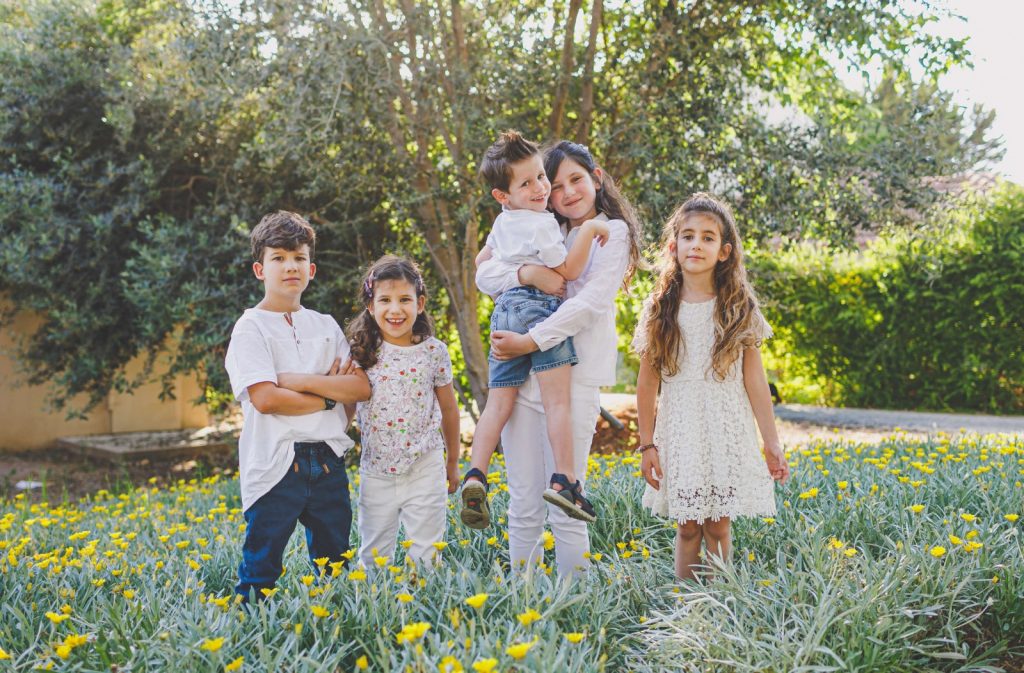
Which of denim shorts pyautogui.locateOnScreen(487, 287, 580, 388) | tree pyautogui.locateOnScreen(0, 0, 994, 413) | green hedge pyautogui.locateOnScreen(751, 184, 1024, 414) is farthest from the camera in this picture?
green hedge pyautogui.locateOnScreen(751, 184, 1024, 414)

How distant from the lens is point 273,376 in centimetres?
307

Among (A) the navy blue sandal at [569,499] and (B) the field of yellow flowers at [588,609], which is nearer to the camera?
(B) the field of yellow flowers at [588,609]

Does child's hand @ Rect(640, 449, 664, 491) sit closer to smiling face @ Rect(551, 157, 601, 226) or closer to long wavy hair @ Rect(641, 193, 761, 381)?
long wavy hair @ Rect(641, 193, 761, 381)

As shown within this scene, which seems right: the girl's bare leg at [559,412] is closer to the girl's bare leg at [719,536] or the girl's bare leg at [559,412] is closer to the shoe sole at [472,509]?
the shoe sole at [472,509]

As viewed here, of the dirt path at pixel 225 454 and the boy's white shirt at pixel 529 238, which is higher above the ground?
the boy's white shirt at pixel 529 238

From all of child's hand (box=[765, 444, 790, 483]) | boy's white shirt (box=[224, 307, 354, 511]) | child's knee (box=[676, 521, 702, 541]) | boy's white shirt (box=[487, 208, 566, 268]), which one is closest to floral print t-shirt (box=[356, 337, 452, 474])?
boy's white shirt (box=[224, 307, 354, 511])

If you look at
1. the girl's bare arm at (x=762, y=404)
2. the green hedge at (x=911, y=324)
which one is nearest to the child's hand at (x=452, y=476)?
the girl's bare arm at (x=762, y=404)

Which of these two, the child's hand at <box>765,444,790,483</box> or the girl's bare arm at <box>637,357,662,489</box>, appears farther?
the girl's bare arm at <box>637,357,662,489</box>

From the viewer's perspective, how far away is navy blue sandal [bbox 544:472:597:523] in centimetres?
295

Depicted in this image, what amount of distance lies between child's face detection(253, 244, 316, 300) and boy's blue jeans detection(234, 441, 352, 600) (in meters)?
0.58

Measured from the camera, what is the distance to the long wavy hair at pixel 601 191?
132 inches

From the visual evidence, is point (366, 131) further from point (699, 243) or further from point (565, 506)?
point (565, 506)

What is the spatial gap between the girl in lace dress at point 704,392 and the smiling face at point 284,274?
133 centimetres

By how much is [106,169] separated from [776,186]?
6.49 m
